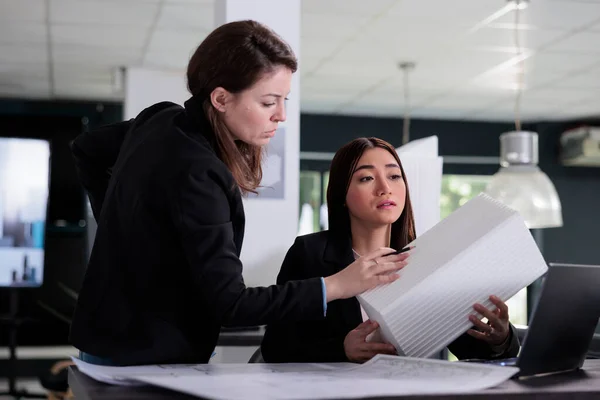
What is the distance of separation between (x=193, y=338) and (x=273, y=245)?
8.81 ft

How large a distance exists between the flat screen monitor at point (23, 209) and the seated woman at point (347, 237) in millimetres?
5706

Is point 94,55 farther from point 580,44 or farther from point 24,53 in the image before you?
point 580,44

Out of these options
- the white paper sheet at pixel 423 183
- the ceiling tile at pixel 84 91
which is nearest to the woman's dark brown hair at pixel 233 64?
the white paper sheet at pixel 423 183

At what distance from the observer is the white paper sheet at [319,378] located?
1.03 meters

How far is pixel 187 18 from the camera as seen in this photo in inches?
211

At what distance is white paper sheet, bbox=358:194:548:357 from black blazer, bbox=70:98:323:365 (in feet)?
0.48

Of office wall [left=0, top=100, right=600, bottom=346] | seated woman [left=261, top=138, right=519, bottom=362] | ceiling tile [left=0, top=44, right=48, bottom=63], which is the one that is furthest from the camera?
office wall [left=0, top=100, right=600, bottom=346]

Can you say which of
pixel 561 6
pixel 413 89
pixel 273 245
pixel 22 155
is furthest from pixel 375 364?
pixel 22 155

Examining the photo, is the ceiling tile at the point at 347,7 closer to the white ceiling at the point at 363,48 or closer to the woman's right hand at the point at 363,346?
the white ceiling at the point at 363,48

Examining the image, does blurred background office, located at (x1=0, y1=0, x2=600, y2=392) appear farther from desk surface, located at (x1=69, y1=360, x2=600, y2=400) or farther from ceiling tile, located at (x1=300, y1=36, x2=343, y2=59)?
desk surface, located at (x1=69, y1=360, x2=600, y2=400)

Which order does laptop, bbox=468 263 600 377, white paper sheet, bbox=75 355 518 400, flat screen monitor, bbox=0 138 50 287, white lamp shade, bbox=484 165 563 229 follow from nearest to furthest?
white paper sheet, bbox=75 355 518 400, laptop, bbox=468 263 600 377, white lamp shade, bbox=484 165 563 229, flat screen monitor, bbox=0 138 50 287

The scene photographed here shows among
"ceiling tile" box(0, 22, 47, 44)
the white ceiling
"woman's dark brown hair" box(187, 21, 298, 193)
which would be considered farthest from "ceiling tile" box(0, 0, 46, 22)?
"woman's dark brown hair" box(187, 21, 298, 193)

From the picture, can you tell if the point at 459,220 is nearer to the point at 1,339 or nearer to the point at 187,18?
the point at 187,18

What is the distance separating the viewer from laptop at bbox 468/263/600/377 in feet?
4.21
